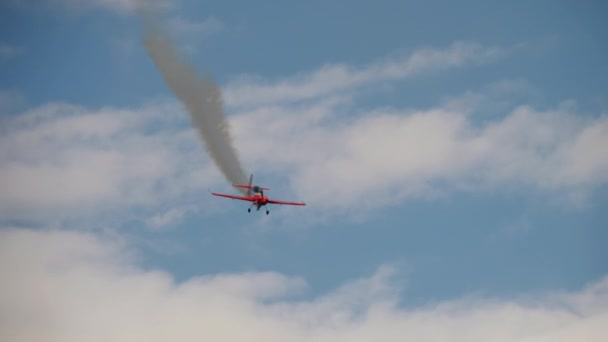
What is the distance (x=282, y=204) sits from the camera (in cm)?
14775

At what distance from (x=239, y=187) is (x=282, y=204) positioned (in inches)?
272

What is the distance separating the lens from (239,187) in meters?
Answer: 142
